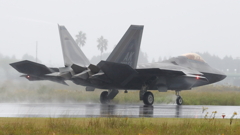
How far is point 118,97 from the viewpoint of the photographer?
1032 inches

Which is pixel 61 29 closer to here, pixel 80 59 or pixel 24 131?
pixel 80 59

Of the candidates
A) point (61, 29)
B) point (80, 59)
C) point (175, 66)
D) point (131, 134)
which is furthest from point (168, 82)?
point (131, 134)

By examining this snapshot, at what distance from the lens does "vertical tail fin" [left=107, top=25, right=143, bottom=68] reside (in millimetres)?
20281

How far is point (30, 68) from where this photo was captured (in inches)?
781

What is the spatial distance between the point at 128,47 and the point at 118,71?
1.34 m

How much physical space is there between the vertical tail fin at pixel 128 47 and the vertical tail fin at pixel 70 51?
3200 millimetres

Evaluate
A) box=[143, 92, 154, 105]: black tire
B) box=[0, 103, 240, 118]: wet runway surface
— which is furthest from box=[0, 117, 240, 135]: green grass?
box=[143, 92, 154, 105]: black tire

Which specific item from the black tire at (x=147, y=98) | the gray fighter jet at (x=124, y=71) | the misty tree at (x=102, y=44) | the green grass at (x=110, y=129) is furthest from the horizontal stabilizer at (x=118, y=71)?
the misty tree at (x=102, y=44)

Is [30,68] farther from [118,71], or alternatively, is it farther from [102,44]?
[102,44]

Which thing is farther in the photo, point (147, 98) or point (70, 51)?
point (70, 51)

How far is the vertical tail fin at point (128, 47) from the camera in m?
20.3

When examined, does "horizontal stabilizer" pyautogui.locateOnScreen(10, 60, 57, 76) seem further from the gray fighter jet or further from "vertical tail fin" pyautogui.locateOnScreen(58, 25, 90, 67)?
"vertical tail fin" pyautogui.locateOnScreen(58, 25, 90, 67)

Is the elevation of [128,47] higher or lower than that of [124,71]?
higher

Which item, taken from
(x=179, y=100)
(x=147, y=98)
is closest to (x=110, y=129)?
(x=147, y=98)
